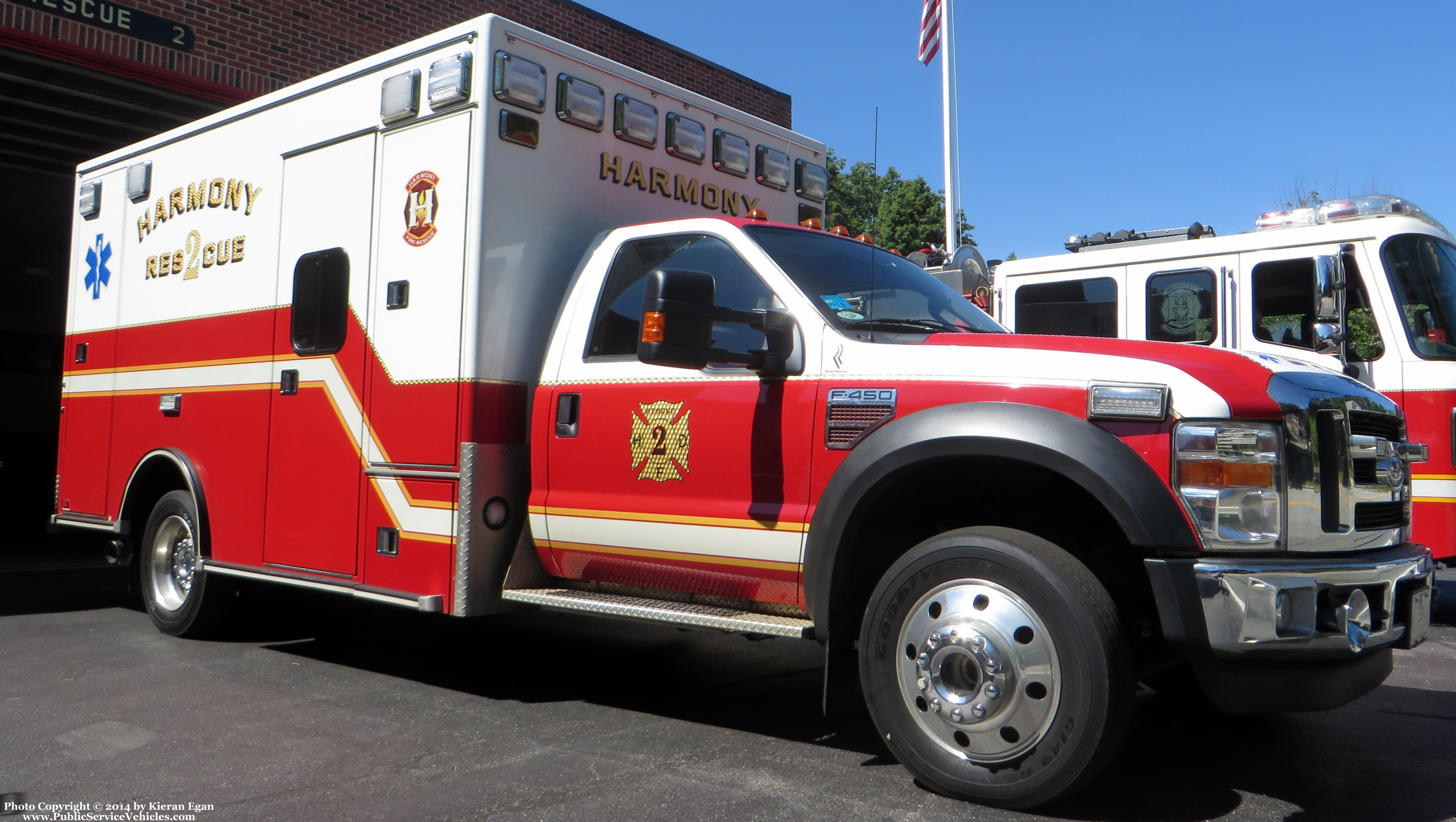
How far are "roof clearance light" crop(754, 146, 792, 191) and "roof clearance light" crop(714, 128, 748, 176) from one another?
0.11m

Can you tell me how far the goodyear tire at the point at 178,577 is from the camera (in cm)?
659

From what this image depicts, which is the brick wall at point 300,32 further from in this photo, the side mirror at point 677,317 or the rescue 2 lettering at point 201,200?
the side mirror at point 677,317

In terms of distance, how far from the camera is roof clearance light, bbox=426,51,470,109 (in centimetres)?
507

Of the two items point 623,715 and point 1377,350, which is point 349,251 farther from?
point 1377,350

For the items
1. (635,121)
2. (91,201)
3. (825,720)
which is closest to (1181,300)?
(635,121)

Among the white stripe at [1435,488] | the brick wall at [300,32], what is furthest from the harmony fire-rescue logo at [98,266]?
the white stripe at [1435,488]

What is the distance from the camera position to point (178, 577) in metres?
6.89

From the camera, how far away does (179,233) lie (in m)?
6.85

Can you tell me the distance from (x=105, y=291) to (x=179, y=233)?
1112 mm

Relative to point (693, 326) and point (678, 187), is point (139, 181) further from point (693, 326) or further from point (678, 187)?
→ point (693, 326)

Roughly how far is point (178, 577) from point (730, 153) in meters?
4.26

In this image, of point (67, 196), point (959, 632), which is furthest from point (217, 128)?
point (67, 196)

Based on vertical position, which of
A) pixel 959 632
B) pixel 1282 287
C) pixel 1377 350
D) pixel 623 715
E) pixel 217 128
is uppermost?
pixel 217 128

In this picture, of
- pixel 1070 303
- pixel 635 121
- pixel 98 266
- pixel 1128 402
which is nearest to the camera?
pixel 1128 402
